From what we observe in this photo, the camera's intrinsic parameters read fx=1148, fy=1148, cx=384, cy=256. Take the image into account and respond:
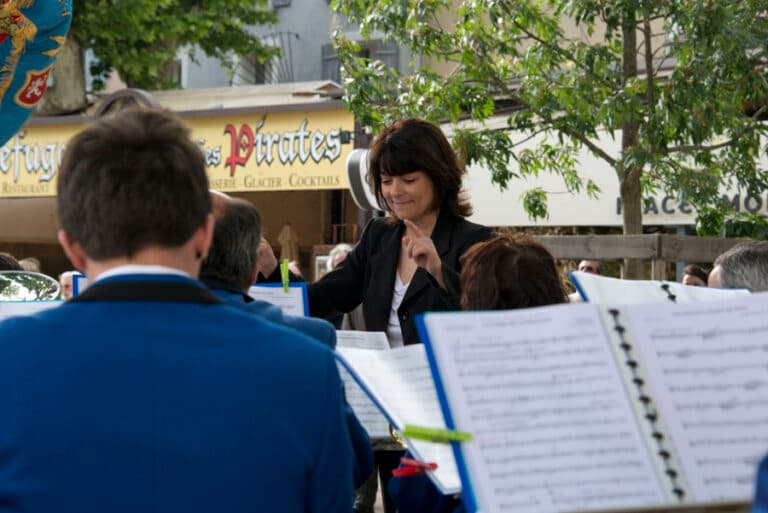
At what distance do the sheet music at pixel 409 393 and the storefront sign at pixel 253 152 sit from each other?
1076 centimetres

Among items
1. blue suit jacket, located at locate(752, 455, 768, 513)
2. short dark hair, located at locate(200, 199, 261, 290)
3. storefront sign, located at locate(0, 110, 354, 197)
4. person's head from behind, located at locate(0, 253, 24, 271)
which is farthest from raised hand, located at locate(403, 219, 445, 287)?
storefront sign, located at locate(0, 110, 354, 197)

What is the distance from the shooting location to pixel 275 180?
14.0m

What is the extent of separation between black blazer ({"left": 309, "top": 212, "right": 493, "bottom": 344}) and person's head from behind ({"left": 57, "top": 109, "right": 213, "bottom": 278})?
1.73 meters

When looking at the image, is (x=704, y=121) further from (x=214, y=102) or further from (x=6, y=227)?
(x=6, y=227)

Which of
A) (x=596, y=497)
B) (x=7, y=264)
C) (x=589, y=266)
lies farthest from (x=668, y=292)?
(x=589, y=266)

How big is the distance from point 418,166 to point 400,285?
1.43ft

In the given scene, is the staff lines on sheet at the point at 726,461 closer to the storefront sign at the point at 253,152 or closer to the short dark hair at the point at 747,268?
the short dark hair at the point at 747,268

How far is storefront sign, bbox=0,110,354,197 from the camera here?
13.5m

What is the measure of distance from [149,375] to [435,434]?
530 millimetres

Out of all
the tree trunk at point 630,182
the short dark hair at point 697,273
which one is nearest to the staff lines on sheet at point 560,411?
the tree trunk at point 630,182

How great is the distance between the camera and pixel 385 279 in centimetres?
418

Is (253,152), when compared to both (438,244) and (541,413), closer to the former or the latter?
(438,244)

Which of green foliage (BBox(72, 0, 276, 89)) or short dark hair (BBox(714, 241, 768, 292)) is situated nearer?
short dark hair (BBox(714, 241, 768, 292))

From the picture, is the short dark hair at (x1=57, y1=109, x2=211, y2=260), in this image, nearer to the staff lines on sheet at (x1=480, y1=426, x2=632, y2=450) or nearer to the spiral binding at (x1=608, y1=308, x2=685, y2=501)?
the staff lines on sheet at (x1=480, y1=426, x2=632, y2=450)
